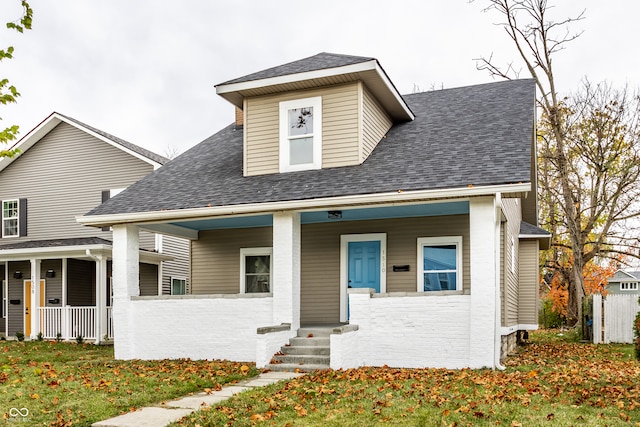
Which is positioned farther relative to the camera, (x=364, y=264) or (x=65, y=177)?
(x=65, y=177)

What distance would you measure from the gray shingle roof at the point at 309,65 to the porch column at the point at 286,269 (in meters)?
3.22

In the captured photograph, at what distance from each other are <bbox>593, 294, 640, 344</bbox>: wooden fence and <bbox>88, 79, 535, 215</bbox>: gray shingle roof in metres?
6.78

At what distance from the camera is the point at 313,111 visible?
13297 mm

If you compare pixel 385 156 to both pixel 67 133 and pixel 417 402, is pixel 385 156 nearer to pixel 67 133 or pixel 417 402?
pixel 417 402

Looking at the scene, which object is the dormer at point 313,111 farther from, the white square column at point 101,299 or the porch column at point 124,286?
the white square column at point 101,299

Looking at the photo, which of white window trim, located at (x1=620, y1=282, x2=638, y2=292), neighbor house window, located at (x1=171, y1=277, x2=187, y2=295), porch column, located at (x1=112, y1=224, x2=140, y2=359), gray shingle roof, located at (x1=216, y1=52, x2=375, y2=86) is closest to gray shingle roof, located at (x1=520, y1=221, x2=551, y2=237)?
gray shingle roof, located at (x1=216, y1=52, x2=375, y2=86)

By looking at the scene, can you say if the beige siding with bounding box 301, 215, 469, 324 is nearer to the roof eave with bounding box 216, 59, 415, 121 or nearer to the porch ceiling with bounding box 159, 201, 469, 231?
the porch ceiling with bounding box 159, 201, 469, 231

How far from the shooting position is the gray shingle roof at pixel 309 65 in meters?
12.9

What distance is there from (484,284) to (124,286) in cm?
744

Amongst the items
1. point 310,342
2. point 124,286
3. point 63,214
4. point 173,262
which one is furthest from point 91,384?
point 63,214

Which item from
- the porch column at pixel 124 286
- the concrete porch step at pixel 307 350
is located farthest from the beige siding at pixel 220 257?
the concrete porch step at pixel 307 350

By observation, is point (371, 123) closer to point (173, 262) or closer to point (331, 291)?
point (331, 291)

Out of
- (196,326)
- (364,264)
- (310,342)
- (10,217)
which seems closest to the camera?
(310,342)

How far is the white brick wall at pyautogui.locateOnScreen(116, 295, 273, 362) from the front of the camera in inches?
474
